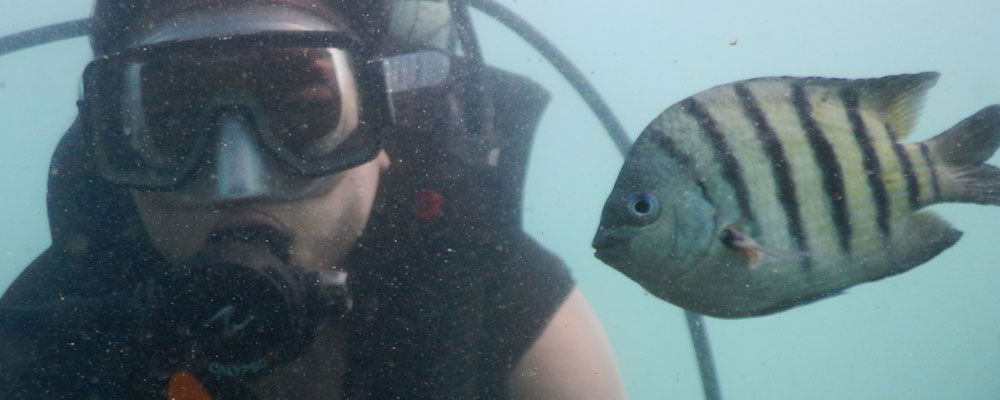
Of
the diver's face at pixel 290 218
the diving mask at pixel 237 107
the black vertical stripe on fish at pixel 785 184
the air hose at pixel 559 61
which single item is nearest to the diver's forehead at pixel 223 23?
the diving mask at pixel 237 107

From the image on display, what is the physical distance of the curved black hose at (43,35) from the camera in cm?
462

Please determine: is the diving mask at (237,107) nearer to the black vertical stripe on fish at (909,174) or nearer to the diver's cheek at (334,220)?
the diver's cheek at (334,220)

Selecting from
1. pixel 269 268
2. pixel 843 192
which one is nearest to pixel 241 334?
pixel 269 268

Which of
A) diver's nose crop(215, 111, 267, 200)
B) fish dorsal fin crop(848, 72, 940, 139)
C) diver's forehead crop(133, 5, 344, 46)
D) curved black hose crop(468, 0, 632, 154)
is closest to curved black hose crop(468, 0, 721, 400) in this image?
curved black hose crop(468, 0, 632, 154)

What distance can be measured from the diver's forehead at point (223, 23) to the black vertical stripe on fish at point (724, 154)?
2048mm

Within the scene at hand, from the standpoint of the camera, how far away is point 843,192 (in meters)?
1.03

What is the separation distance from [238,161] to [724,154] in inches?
80.3

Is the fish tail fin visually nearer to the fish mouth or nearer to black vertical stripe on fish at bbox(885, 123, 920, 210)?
black vertical stripe on fish at bbox(885, 123, 920, 210)

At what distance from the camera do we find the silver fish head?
999 millimetres

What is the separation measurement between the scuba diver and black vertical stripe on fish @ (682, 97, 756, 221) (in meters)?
1.65

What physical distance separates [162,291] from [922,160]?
7.51 ft

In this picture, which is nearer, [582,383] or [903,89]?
[903,89]

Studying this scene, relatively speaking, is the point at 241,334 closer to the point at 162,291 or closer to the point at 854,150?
the point at 162,291

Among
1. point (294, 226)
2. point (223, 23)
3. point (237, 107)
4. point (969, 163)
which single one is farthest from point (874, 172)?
point (223, 23)
